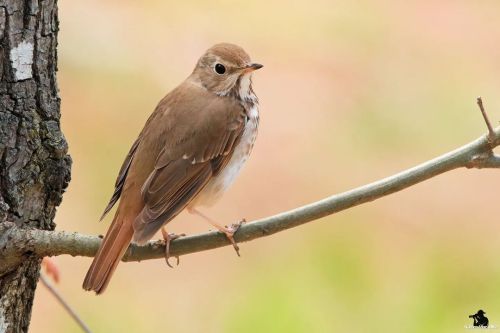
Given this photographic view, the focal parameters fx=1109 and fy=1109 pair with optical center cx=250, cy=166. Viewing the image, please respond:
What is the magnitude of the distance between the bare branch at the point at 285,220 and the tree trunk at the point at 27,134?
0.05 metres

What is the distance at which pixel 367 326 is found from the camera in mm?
6625

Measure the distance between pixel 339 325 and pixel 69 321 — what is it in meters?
1.64

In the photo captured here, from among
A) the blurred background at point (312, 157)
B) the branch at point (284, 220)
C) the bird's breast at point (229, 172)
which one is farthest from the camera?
the blurred background at point (312, 157)

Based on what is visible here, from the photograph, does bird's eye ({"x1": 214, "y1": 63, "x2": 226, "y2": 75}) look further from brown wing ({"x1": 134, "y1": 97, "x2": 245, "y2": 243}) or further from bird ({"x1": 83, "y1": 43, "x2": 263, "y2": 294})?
brown wing ({"x1": 134, "y1": 97, "x2": 245, "y2": 243})

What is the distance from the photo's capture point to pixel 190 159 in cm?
444

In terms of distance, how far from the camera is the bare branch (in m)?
3.47

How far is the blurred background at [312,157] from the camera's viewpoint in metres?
6.82

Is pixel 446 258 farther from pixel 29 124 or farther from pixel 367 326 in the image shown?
pixel 29 124

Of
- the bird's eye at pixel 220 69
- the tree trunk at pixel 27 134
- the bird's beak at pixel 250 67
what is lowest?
the tree trunk at pixel 27 134

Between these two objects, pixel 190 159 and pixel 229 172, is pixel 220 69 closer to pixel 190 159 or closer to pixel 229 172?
pixel 229 172

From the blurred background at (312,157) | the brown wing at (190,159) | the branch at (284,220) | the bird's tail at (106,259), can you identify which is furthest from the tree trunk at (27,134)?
the blurred background at (312,157)

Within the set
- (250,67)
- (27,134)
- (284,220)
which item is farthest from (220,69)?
(284,220)

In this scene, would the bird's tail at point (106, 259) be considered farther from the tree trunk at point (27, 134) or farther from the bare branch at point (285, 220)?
the tree trunk at point (27, 134)

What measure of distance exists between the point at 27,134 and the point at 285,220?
2.96 ft
